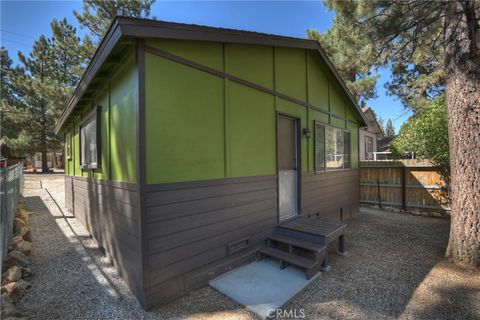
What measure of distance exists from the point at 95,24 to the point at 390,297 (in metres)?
16.4

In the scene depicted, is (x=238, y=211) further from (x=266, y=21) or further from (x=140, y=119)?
(x=266, y=21)

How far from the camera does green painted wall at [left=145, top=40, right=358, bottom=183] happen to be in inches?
114

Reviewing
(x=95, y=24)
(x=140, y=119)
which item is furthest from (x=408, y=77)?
(x=95, y=24)

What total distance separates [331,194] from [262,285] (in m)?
3.92

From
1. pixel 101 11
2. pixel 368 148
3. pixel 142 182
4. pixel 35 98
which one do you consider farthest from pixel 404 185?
pixel 35 98

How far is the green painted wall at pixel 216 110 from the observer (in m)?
2.90

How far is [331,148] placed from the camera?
6.57 m

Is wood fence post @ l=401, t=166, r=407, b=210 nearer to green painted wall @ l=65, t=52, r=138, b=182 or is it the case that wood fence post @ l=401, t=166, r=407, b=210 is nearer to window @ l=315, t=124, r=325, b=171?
window @ l=315, t=124, r=325, b=171

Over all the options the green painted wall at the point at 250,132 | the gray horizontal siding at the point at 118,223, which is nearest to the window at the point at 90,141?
the gray horizontal siding at the point at 118,223

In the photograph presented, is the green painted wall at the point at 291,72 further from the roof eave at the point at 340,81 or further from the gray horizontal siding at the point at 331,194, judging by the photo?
the gray horizontal siding at the point at 331,194

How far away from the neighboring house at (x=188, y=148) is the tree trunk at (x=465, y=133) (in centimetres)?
243

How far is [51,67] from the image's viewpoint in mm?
18422

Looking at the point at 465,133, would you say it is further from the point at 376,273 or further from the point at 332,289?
the point at 332,289

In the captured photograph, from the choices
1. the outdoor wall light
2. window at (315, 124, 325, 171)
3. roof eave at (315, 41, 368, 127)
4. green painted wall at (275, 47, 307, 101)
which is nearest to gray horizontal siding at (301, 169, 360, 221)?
window at (315, 124, 325, 171)
